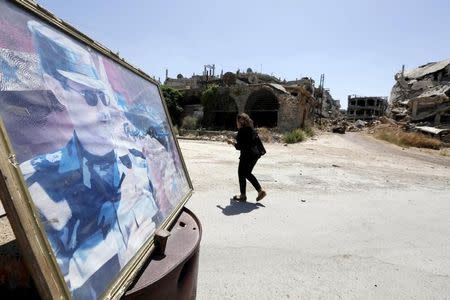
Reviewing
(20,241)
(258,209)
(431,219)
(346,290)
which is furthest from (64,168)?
(431,219)

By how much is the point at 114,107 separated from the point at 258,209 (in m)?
3.80

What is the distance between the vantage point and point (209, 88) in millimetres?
29203

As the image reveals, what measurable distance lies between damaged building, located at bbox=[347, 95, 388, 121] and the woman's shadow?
207 feet

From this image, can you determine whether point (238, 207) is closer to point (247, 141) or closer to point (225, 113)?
point (247, 141)

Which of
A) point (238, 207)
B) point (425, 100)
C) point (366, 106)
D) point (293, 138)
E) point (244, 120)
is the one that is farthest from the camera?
point (366, 106)

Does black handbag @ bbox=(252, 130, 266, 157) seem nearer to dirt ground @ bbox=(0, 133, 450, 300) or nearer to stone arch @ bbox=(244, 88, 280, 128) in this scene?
dirt ground @ bbox=(0, 133, 450, 300)

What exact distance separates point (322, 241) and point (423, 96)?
39.0 m

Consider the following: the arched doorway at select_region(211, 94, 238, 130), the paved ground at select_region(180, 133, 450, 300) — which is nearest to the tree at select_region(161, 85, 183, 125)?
the arched doorway at select_region(211, 94, 238, 130)

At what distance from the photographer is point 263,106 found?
3023 cm

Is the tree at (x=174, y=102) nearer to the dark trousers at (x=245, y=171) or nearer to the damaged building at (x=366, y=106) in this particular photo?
the dark trousers at (x=245, y=171)

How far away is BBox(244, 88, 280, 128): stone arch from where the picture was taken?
91.7ft

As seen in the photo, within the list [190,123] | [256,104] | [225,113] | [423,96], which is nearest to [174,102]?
[190,123]

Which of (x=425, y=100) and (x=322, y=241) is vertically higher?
(x=322, y=241)

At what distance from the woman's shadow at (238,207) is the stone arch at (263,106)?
2130 centimetres
